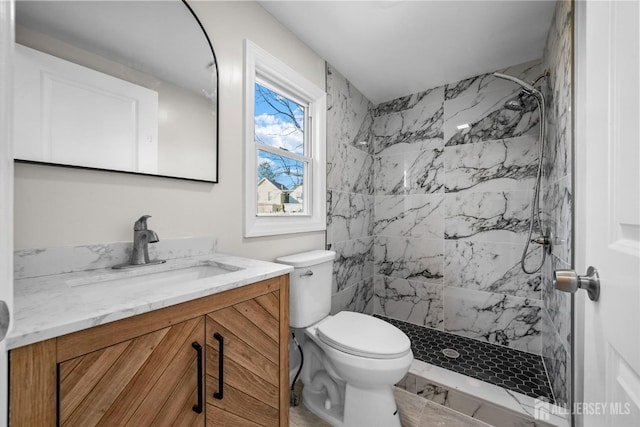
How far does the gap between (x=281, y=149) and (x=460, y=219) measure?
5.48ft

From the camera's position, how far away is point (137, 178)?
1.06 m

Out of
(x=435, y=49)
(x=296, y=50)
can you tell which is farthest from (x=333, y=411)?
(x=435, y=49)

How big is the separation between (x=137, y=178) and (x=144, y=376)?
2.46ft

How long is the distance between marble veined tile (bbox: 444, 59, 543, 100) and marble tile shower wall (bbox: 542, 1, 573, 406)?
236mm

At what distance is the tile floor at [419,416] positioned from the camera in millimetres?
1468

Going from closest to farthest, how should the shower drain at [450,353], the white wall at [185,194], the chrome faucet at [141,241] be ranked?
the white wall at [185,194]
the chrome faucet at [141,241]
the shower drain at [450,353]

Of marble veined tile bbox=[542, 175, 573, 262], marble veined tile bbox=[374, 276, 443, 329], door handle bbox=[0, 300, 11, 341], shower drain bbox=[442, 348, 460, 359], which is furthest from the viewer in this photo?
marble veined tile bbox=[374, 276, 443, 329]

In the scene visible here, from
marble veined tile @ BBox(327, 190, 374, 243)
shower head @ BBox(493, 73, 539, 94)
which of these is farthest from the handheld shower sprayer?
marble veined tile @ BBox(327, 190, 374, 243)

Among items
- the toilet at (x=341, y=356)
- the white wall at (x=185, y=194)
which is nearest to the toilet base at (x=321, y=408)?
the toilet at (x=341, y=356)

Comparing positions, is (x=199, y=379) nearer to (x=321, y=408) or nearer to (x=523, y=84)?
(x=321, y=408)

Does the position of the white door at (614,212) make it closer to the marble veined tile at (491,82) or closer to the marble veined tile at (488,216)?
the marble veined tile at (488,216)

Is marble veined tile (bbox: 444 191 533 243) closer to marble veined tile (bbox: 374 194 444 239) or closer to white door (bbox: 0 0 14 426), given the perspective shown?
marble veined tile (bbox: 374 194 444 239)

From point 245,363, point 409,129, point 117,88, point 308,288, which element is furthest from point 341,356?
point 409,129

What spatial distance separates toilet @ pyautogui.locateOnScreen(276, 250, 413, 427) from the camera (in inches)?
50.9
